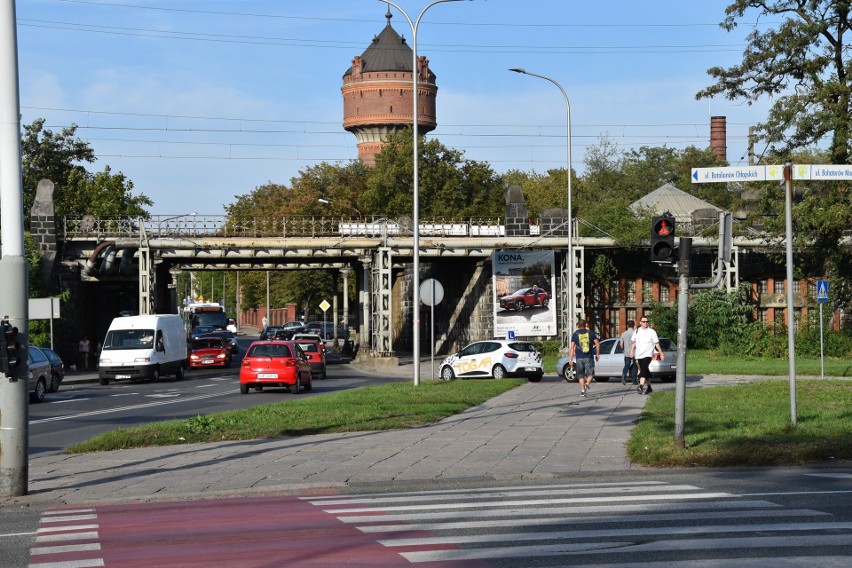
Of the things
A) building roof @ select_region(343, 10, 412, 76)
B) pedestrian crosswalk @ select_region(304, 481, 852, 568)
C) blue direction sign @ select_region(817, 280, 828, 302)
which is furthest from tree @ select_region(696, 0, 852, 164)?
building roof @ select_region(343, 10, 412, 76)

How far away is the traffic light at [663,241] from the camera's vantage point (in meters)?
16.1

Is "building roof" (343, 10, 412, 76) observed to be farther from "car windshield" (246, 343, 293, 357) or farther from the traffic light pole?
the traffic light pole

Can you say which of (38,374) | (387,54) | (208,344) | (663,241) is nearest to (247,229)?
(208,344)

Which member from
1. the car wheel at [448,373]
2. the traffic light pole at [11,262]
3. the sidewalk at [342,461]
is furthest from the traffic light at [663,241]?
the car wheel at [448,373]

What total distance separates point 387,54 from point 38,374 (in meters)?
86.0

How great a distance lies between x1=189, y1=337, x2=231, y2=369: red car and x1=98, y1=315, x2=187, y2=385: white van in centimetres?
978

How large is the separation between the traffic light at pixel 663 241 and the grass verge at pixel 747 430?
8.53 feet

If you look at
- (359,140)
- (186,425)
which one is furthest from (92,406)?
(359,140)

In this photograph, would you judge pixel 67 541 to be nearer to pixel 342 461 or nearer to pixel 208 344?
pixel 342 461

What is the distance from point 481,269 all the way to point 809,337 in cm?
1600

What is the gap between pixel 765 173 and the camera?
17.5 m

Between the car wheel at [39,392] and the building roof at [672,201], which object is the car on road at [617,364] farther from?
the building roof at [672,201]

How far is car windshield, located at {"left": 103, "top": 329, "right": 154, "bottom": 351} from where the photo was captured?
1721 inches

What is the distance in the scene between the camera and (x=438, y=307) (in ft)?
211
